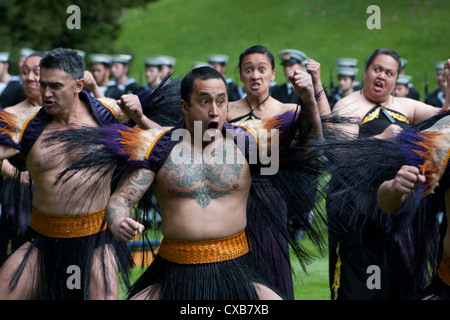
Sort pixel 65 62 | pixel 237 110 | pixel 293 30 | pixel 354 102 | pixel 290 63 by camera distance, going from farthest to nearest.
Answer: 1. pixel 293 30
2. pixel 290 63
3. pixel 237 110
4. pixel 354 102
5. pixel 65 62

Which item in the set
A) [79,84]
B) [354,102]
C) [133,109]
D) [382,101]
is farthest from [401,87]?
[133,109]

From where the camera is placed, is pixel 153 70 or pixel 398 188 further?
pixel 153 70

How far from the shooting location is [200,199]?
3.91 meters

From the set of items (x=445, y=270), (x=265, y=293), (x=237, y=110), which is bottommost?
A: (x=265, y=293)

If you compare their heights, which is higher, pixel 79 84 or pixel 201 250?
pixel 79 84

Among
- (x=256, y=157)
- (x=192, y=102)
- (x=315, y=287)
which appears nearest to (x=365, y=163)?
(x=256, y=157)

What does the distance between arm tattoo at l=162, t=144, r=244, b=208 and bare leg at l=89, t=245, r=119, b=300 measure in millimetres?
1039

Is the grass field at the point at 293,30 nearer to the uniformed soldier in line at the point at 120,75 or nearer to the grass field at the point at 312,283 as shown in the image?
the uniformed soldier in line at the point at 120,75

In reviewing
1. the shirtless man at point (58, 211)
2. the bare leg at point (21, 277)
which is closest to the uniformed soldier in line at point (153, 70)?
the shirtless man at point (58, 211)

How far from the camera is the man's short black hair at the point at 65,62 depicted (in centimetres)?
479

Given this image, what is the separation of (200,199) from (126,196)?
1.23 feet

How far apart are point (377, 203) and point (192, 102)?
1073 mm

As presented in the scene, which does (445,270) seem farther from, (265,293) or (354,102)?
(354,102)

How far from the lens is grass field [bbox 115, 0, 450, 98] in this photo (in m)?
23.7
